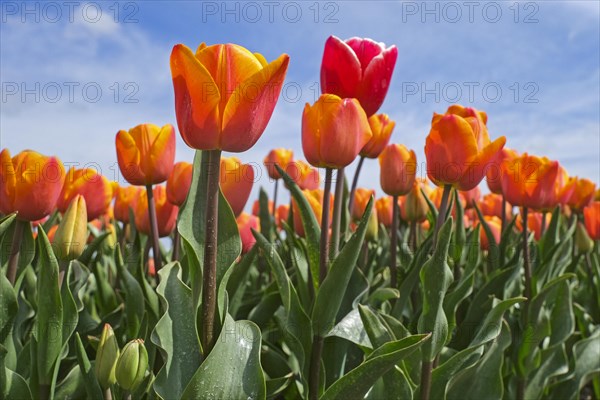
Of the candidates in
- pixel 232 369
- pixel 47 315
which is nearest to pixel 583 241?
pixel 232 369

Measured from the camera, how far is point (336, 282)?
147 centimetres

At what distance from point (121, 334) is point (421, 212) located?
50.5 inches

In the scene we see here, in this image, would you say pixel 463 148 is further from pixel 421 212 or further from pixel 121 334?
pixel 121 334

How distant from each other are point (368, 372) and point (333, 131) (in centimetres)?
58

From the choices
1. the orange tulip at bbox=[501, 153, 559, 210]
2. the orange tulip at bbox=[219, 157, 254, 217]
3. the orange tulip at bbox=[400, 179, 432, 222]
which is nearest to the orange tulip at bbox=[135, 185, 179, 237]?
the orange tulip at bbox=[219, 157, 254, 217]

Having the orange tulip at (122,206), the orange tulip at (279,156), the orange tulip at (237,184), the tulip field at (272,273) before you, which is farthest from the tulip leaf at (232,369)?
Result: the orange tulip at (279,156)

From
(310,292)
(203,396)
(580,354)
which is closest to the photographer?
(203,396)

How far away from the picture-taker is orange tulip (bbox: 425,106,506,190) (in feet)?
5.42

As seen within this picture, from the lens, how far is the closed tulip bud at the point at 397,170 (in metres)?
2.20

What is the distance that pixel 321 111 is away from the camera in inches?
62.7

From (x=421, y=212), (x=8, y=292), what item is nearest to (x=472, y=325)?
(x=421, y=212)

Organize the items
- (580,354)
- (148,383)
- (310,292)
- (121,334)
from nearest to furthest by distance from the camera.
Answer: (148,383), (310,292), (121,334), (580,354)

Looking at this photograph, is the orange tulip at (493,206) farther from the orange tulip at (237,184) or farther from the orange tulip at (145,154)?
the orange tulip at (145,154)

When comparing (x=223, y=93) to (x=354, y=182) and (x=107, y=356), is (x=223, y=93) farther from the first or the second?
(x=354, y=182)
